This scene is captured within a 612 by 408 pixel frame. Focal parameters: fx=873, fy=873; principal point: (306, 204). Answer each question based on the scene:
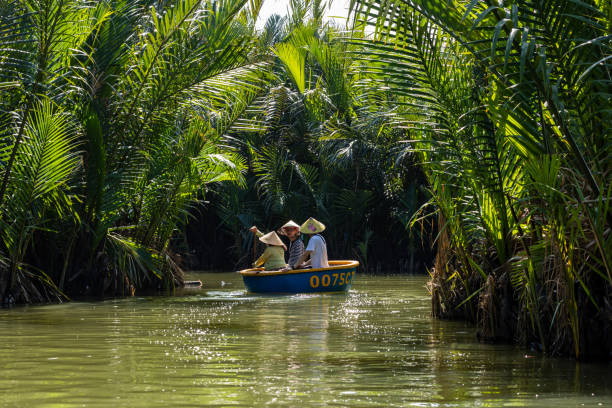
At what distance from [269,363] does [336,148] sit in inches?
597

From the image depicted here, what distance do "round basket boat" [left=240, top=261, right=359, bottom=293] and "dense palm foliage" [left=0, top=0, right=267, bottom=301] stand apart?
66.5 inches

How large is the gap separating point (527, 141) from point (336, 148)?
14859 mm

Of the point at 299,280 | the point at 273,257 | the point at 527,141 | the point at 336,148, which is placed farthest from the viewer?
the point at 336,148

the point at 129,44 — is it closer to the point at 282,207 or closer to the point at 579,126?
the point at 282,207

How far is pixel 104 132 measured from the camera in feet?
44.2

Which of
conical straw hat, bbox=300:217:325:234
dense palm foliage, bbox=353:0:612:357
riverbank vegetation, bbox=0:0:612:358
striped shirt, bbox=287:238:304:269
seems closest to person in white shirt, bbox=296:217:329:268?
striped shirt, bbox=287:238:304:269

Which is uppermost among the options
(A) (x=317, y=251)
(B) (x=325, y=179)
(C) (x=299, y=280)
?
(B) (x=325, y=179)

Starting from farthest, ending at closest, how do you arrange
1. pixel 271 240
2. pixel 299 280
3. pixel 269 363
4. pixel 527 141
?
pixel 271 240, pixel 299 280, pixel 527 141, pixel 269 363

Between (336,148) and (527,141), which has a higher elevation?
(336,148)

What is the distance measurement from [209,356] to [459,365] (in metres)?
2.01

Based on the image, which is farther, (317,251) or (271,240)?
(271,240)

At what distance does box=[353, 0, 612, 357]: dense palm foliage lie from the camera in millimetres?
6156

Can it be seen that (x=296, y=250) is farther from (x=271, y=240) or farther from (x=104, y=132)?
(x=104, y=132)

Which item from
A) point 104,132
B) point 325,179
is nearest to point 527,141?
point 104,132
